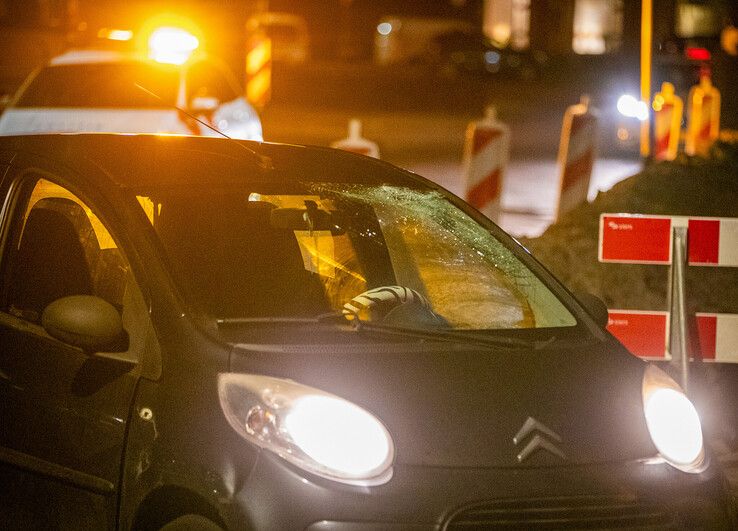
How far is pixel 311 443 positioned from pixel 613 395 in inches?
34.5

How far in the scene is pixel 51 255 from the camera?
15.8 feet

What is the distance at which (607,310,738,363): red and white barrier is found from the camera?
281 inches

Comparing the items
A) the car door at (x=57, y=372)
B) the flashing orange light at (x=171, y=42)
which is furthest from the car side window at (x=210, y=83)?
the car door at (x=57, y=372)

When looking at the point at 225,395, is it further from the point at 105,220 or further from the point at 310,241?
the point at 310,241

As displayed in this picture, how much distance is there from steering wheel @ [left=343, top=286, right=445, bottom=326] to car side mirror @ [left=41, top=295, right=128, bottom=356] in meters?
0.77

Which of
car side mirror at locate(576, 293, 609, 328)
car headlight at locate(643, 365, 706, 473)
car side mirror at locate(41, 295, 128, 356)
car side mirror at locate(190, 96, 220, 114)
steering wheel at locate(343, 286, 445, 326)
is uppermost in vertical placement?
car side mirror at locate(41, 295, 128, 356)

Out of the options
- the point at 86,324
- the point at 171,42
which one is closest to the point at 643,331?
the point at 86,324

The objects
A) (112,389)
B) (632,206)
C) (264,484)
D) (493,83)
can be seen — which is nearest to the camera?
(264,484)

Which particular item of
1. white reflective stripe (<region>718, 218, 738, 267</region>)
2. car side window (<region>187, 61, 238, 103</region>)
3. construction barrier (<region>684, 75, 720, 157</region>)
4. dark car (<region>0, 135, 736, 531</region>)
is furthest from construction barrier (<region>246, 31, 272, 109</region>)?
dark car (<region>0, 135, 736, 531</region>)

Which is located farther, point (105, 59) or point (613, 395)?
point (105, 59)

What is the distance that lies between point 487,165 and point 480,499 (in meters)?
8.17

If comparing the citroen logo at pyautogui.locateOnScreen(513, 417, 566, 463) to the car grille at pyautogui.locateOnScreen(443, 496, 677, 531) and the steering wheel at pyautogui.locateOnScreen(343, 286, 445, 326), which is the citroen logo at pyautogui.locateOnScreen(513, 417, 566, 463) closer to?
the car grille at pyautogui.locateOnScreen(443, 496, 677, 531)

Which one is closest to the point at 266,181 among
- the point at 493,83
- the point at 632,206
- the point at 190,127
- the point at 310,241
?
the point at 310,241

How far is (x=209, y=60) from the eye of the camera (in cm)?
1366
